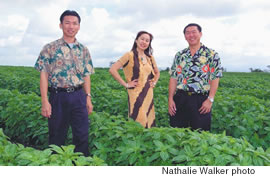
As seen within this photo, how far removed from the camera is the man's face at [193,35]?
3.74 meters

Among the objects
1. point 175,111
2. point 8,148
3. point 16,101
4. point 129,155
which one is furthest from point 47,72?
point 16,101

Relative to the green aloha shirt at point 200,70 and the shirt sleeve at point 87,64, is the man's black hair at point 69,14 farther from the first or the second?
the green aloha shirt at point 200,70

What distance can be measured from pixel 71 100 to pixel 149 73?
4.35ft

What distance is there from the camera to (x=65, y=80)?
10.6 ft

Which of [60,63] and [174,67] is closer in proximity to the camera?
[60,63]

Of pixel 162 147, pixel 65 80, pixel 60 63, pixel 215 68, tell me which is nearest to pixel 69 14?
pixel 60 63

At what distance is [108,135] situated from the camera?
3.62 m

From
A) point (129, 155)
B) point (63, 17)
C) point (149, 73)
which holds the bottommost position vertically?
point (129, 155)

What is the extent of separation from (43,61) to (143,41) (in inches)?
55.5

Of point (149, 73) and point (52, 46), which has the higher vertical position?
point (52, 46)

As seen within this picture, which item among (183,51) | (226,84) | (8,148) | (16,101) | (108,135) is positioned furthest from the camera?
(226,84)

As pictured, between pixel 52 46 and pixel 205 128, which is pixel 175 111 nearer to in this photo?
pixel 205 128

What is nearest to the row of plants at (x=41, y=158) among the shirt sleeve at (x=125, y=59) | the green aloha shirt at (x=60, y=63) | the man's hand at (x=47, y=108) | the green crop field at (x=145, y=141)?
the green crop field at (x=145, y=141)

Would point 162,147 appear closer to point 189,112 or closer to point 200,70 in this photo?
point 189,112
